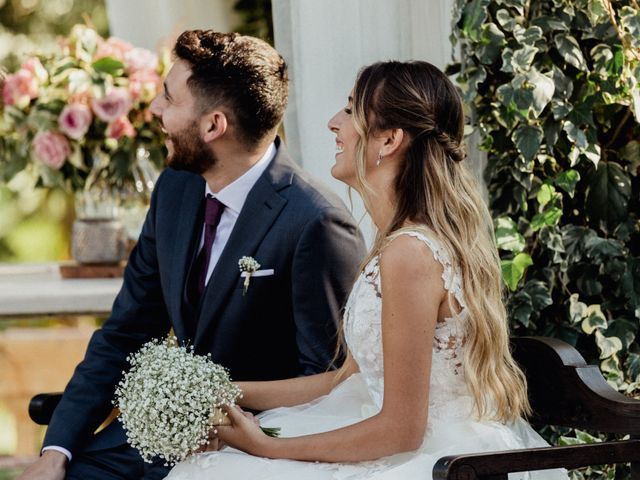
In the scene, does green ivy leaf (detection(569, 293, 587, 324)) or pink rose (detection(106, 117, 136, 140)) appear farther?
pink rose (detection(106, 117, 136, 140))

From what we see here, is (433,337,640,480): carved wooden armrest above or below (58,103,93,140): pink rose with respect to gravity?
below

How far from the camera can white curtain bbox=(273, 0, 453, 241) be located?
2.77 m

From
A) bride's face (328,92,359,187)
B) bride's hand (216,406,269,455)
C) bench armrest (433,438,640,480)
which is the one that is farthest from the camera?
bride's face (328,92,359,187)

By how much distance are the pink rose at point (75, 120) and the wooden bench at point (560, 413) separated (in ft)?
4.90

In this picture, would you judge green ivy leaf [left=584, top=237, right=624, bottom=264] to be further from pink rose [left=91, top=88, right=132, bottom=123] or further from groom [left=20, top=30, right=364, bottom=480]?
pink rose [left=91, top=88, right=132, bottom=123]

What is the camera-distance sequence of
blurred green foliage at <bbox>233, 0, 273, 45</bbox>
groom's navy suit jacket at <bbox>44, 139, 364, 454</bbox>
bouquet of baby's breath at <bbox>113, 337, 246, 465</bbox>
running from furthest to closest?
blurred green foliage at <bbox>233, 0, 273, 45</bbox>, groom's navy suit jacket at <bbox>44, 139, 364, 454</bbox>, bouquet of baby's breath at <bbox>113, 337, 246, 465</bbox>

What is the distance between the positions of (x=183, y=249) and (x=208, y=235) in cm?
7

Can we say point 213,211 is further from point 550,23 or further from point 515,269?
point 550,23

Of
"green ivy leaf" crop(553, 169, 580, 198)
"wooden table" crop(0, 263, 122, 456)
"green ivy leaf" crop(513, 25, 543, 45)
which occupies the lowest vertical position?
"wooden table" crop(0, 263, 122, 456)

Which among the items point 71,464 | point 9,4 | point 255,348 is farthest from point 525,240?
point 9,4

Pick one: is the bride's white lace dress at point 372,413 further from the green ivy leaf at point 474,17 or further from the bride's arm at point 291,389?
the green ivy leaf at point 474,17

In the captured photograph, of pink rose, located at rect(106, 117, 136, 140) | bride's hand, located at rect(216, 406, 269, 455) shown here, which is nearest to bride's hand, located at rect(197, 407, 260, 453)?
bride's hand, located at rect(216, 406, 269, 455)

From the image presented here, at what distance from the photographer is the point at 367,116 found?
2.11 m

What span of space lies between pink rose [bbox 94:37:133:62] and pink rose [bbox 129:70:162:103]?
0.09 meters
